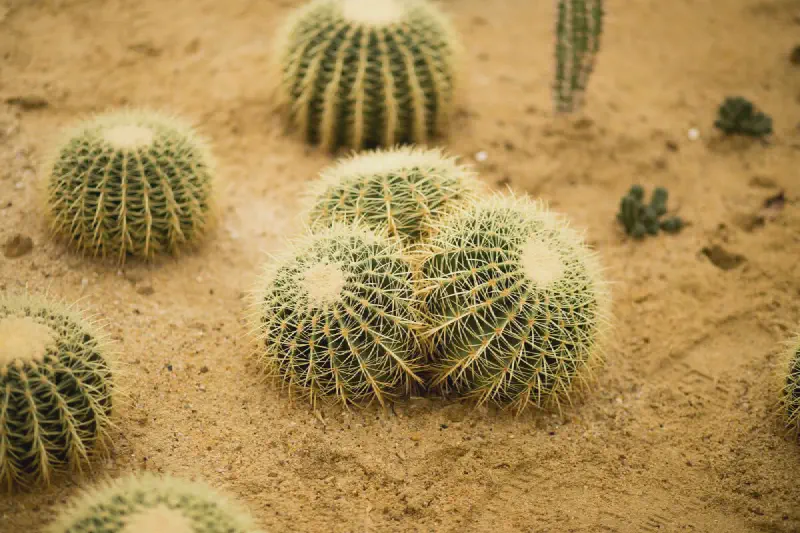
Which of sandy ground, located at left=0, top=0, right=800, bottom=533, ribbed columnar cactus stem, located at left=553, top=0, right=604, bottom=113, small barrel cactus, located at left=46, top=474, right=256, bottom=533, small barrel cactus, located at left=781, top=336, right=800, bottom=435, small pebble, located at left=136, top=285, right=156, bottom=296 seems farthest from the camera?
ribbed columnar cactus stem, located at left=553, top=0, right=604, bottom=113

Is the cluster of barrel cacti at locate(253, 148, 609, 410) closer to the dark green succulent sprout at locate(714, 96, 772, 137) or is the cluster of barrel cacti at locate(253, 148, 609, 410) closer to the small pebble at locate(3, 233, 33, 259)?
the small pebble at locate(3, 233, 33, 259)

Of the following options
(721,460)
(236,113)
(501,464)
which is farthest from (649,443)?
(236,113)

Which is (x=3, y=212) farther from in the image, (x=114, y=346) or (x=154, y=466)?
(x=154, y=466)

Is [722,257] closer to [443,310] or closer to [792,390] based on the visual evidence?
[792,390]

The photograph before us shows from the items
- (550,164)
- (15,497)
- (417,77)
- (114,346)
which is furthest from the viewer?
(550,164)

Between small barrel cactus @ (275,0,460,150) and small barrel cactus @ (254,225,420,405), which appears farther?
small barrel cactus @ (275,0,460,150)

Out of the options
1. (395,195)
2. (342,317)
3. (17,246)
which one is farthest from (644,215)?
(17,246)

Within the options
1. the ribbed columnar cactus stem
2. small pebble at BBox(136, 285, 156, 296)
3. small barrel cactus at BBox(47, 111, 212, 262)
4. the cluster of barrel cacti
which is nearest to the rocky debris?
the cluster of barrel cacti
